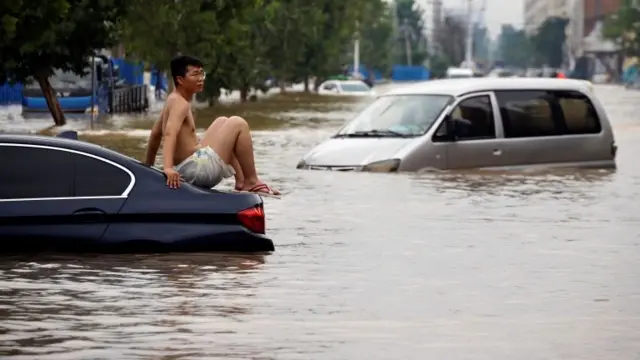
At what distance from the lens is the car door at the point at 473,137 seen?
2547cm

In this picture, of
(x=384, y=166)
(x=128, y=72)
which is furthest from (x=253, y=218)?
(x=128, y=72)

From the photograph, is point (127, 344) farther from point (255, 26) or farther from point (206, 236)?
point (255, 26)

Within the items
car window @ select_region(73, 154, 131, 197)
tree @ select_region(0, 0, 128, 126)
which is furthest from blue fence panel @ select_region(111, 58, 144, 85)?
car window @ select_region(73, 154, 131, 197)

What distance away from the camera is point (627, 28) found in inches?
6678

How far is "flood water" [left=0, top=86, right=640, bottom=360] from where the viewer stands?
10555 millimetres

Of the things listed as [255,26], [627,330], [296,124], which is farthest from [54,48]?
[255,26]

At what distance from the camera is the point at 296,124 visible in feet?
177

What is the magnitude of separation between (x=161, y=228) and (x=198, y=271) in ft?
1.68

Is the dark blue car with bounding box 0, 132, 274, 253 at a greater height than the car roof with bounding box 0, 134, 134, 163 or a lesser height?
lesser

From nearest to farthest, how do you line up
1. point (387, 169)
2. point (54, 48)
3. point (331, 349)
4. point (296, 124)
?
1. point (331, 349)
2. point (387, 169)
3. point (54, 48)
4. point (296, 124)

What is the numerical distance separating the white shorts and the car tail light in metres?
0.99

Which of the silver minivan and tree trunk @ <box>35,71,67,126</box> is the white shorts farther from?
tree trunk @ <box>35,71,67,126</box>

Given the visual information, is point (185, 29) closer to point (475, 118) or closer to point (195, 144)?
point (475, 118)

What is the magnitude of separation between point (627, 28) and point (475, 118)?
146208 mm
